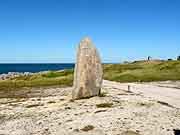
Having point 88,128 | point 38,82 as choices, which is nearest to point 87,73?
point 88,128

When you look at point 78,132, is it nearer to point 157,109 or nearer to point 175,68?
point 157,109

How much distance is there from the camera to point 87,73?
36906 millimetres

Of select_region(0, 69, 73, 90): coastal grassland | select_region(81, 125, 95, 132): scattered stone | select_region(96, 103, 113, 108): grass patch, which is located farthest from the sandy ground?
select_region(0, 69, 73, 90): coastal grassland

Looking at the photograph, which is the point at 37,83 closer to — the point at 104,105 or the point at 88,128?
the point at 104,105

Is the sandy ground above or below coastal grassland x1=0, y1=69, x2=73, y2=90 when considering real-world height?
above

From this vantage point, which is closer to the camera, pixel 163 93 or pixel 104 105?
pixel 104 105

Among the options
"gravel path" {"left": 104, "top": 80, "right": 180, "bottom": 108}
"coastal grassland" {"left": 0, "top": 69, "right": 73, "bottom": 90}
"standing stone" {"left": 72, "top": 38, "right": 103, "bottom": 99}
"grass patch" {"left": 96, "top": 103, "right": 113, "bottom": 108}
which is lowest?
"coastal grassland" {"left": 0, "top": 69, "right": 73, "bottom": 90}

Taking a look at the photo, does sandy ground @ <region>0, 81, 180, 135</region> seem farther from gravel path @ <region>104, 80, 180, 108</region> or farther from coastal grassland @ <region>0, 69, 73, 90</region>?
coastal grassland @ <region>0, 69, 73, 90</region>

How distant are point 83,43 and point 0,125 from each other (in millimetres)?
14714

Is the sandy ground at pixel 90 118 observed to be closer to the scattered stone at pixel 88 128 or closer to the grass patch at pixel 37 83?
the scattered stone at pixel 88 128

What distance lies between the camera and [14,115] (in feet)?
101

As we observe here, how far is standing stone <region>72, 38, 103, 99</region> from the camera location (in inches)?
1443

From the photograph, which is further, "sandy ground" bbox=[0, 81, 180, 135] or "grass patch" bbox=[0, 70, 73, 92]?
"grass patch" bbox=[0, 70, 73, 92]


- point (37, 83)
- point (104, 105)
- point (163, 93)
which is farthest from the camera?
point (37, 83)
